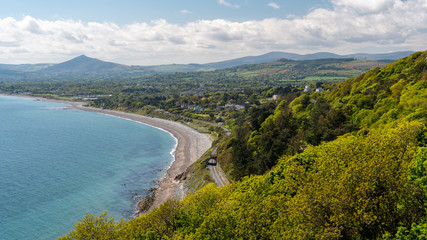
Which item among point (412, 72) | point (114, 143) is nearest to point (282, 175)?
point (412, 72)

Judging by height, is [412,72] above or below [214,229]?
above

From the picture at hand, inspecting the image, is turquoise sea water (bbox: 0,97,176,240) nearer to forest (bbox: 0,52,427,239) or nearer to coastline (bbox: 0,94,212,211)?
coastline (bbox: 0,94,212,211)

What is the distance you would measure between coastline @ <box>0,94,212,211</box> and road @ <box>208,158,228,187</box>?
777cm

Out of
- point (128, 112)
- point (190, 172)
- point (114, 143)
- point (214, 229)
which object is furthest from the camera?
point (128, 112)

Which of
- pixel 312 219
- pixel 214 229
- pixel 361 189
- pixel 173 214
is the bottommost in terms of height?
pixel 173 214

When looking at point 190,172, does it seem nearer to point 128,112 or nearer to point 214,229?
point 214,229

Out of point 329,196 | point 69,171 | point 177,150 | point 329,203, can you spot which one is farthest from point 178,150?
point 329,203

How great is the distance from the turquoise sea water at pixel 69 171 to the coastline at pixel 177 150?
115 inches

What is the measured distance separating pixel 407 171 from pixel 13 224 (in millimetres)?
58151

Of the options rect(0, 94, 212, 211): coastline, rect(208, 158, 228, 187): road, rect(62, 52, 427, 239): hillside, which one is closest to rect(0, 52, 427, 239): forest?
rect(62, 52, 427, 239): hillside

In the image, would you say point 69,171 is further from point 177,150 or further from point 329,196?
point 329,196

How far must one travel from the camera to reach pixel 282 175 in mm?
27328

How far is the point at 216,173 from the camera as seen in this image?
57031 millimetres

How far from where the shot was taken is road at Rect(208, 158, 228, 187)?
2034 inches
